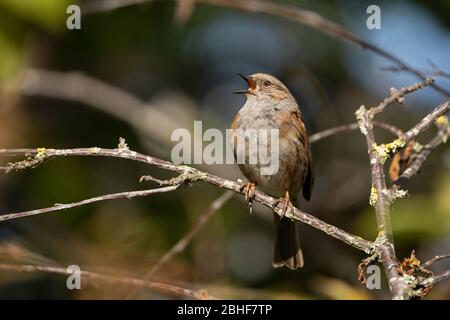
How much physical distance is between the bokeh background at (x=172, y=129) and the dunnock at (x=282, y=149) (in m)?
0.29

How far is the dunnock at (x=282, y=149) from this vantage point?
528 centimetres

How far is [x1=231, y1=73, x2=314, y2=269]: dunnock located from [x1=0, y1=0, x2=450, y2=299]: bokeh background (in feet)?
0.96

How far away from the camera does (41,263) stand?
444 centimetres

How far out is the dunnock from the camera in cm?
528

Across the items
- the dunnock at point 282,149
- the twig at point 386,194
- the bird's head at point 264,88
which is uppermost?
the bird's head at point 264,88

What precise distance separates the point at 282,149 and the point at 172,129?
2.31 meters

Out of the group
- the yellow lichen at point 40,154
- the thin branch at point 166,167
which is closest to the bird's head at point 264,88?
the thin branch at point 166,167

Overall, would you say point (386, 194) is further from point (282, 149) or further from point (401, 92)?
point (282, 149)

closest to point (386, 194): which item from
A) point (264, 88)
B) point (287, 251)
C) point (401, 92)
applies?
point (401, 92)

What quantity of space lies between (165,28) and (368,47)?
15.2ft

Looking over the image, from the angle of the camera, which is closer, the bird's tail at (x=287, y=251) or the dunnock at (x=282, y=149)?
the dunnock at (x=282, y=149)

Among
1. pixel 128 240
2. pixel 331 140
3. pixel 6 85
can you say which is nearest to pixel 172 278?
pixel 128 240

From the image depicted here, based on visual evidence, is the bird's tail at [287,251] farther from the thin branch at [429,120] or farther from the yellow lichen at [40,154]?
the yellow lichen at [40,154]

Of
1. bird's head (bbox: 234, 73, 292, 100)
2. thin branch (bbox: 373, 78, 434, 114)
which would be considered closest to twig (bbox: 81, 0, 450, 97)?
thin branch (bbox: 373, 78, 434, 114)
